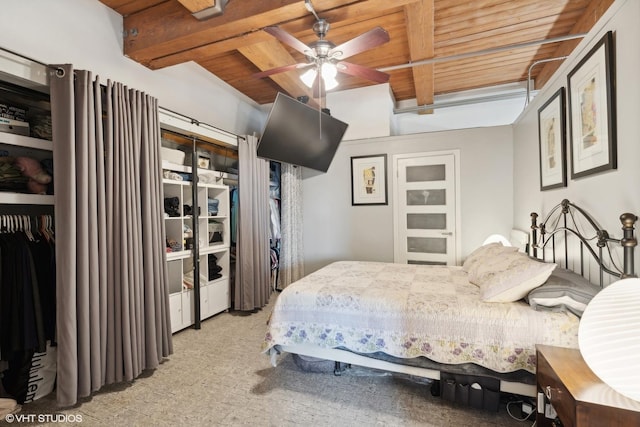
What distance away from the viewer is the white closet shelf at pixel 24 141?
1777mm

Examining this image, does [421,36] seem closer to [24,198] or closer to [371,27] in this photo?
[371,27]

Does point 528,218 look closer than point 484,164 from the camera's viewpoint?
Yes

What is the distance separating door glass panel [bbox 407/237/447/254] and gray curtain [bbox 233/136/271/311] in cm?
202

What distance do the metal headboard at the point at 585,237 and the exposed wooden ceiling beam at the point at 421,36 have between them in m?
1.69

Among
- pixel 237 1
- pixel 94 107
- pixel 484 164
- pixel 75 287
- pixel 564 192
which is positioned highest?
pixel 237 1

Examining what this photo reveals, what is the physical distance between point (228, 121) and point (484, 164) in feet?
11.1

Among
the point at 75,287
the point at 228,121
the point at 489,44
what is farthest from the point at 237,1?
the point at 489,44

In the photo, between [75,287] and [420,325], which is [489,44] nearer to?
[420,325]

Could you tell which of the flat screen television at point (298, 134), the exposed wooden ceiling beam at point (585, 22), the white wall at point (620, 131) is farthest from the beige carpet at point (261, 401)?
the exposed wooden ceiling beam at point (585, 22)

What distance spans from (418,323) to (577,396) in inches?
33.0

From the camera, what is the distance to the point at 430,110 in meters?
4.39

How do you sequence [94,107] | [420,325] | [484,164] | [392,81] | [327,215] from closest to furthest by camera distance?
1. [420,325]
2. [94,107]
3. [484,164]
4. [392,81]
5. [327,215]

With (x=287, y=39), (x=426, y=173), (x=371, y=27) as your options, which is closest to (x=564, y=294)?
(x=287, y=39)

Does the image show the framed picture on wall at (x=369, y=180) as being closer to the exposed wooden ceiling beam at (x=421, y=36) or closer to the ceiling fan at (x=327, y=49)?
the exposed wooden ceiling beam at (x=421, y=36)
